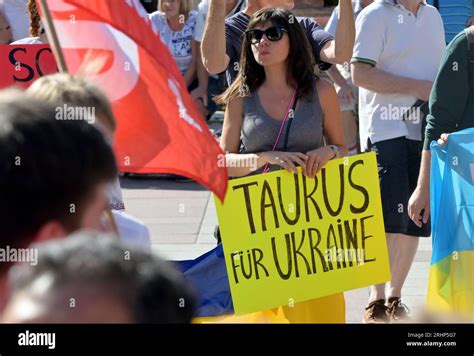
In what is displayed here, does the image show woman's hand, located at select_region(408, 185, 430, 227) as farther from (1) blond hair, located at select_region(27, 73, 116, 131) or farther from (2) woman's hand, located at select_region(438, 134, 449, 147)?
(1) blond hair, located at select_region(27, 73, 116, 131)

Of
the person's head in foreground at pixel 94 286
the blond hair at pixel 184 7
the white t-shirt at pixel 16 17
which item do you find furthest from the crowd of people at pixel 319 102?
the blond hair at pixel 184 7

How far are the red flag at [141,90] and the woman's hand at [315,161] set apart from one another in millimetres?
1334

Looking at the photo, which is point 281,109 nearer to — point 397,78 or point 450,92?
point 450,92

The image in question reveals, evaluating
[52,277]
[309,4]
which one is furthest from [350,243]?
[309,4]

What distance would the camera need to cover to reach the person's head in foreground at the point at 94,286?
1301 mm

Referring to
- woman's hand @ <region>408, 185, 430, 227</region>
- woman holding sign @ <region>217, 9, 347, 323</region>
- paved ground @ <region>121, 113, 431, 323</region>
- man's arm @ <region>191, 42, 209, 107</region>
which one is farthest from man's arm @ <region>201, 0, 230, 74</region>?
man's arm @ <region>191, 42, 209, 107</region>

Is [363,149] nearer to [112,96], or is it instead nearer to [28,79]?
[28,79]

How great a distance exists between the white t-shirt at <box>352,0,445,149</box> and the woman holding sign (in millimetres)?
794

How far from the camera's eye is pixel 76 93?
8.71 ft

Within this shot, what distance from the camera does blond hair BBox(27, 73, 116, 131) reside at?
2.61 meters

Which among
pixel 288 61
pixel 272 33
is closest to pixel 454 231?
pixel 288 61
